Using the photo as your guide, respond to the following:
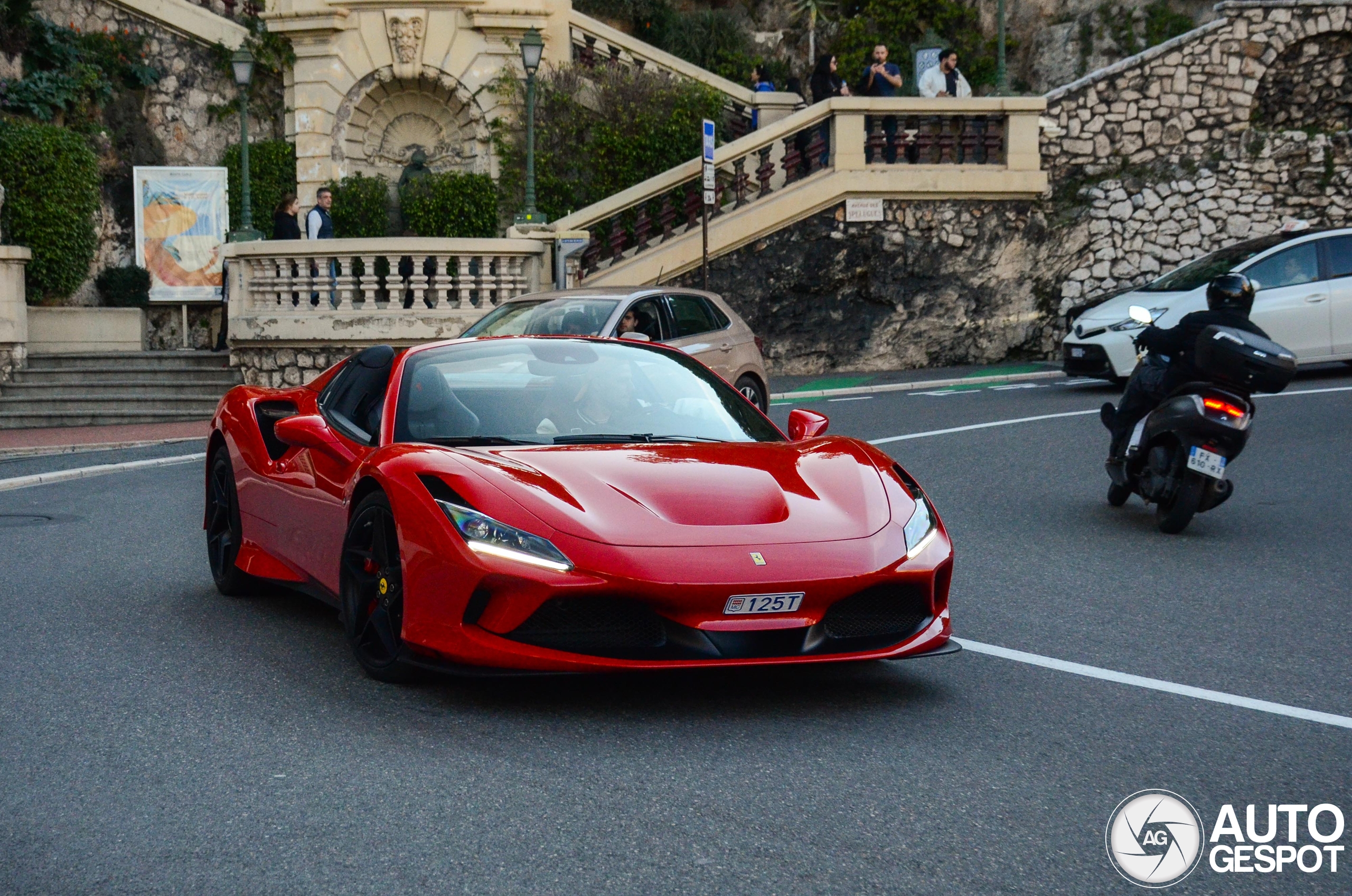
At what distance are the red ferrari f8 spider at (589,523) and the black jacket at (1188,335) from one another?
3.70 metres

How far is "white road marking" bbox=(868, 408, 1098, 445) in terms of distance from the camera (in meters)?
14.7

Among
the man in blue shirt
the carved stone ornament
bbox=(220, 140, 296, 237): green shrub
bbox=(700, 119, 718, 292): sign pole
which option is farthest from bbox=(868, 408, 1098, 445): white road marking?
bbox=(220, 140, 296, 237): green shrub

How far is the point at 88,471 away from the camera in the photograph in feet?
48.8

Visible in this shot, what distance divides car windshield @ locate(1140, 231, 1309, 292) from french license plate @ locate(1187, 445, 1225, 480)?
32.6 feet

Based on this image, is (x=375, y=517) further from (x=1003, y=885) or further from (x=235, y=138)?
(x=235, y=138)

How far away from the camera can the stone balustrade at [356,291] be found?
21688mm

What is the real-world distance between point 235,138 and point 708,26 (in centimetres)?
1100

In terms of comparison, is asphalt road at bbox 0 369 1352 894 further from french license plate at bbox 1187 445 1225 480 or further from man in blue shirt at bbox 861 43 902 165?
man in blue shirt at bbox 861 43 902 165

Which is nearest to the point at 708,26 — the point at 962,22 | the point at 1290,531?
the point at 962,22

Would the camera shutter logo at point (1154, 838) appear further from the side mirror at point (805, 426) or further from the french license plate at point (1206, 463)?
the french license plate at point (1206, 463)

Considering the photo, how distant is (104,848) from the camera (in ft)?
13.8

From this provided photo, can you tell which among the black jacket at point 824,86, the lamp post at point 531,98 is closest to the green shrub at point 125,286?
the lamp post at point 531,98

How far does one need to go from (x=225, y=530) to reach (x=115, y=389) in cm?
1479

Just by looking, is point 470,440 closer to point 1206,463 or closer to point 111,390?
point 1206,463
